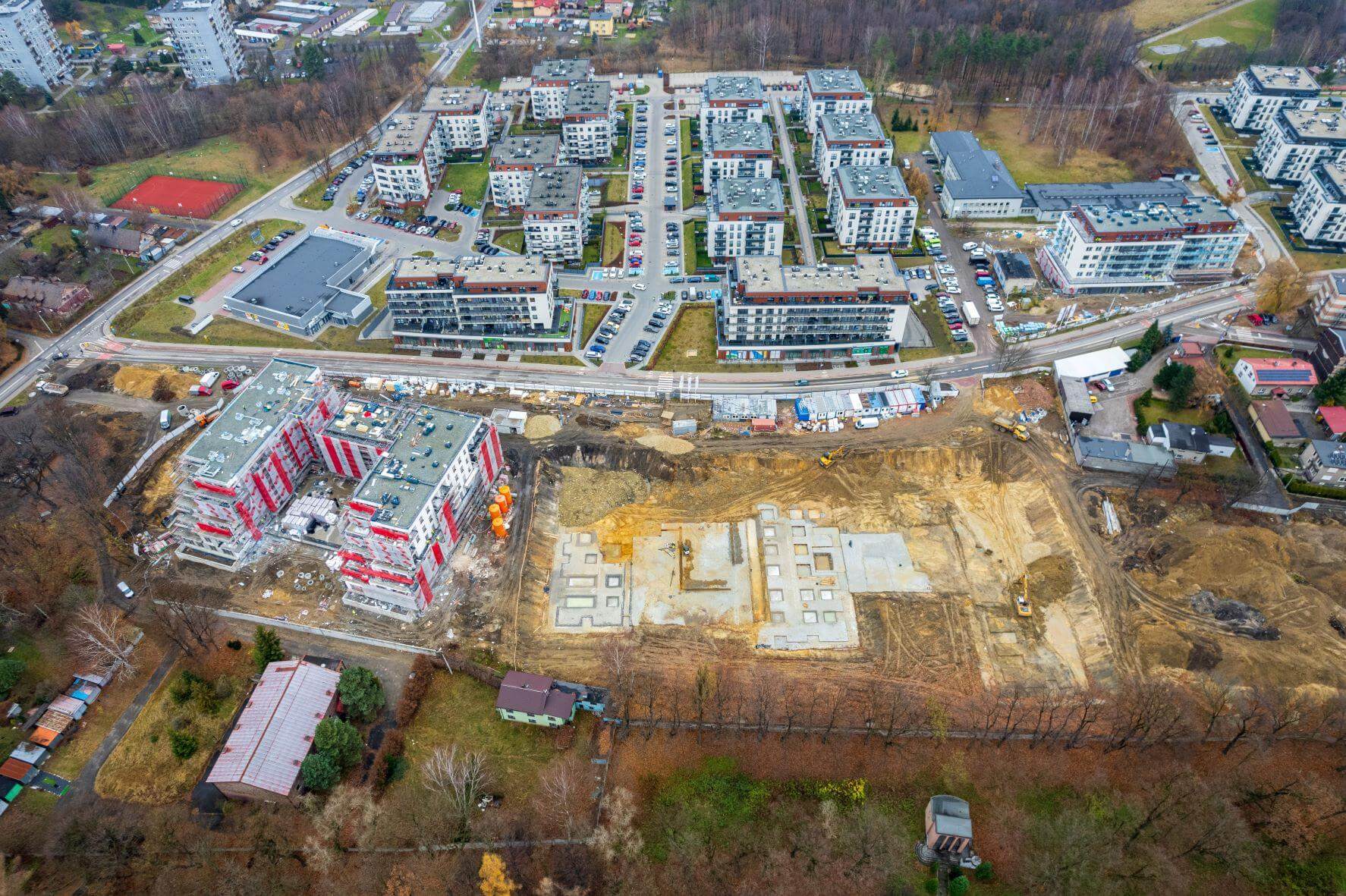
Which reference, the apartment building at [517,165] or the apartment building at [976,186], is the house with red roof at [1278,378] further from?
the apartment building at [517,165]

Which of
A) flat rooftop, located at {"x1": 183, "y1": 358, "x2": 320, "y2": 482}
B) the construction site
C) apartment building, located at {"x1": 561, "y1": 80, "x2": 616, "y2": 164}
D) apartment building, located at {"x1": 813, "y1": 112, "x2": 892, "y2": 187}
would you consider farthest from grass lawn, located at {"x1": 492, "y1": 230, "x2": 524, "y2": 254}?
apartment building, located at {"x1": 813, "y1": 112, "x2": 892, "y2": 187}

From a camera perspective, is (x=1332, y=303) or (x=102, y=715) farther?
(x=1332, y=303)

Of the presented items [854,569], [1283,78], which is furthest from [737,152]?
[1283,78]

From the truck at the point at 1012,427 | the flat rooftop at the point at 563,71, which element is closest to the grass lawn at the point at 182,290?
the flat rooftop at the point at 563,71

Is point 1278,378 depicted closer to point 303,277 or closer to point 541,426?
point 541,426

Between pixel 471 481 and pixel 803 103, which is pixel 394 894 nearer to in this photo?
pixel 471 481

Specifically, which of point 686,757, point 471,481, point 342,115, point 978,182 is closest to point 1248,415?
point 978,182

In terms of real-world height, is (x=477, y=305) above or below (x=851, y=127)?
below
